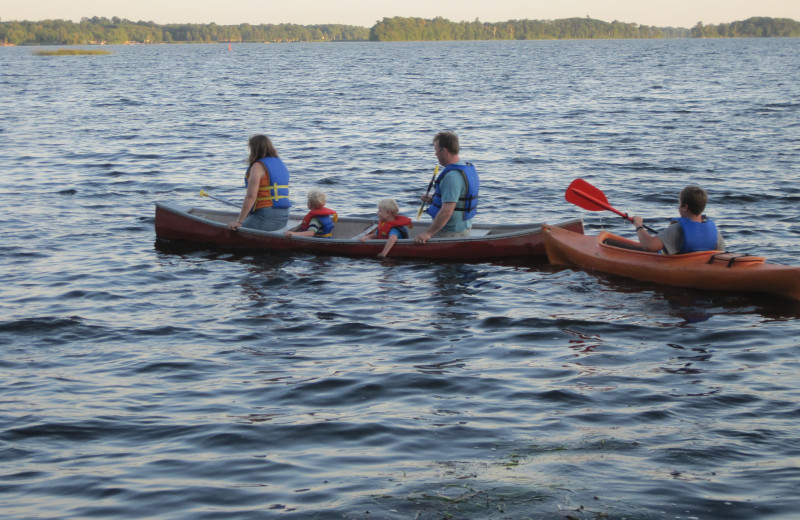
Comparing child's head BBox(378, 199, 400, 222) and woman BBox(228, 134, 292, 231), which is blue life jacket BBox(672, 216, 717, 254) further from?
woman BBox(228, 134, 292, 231)

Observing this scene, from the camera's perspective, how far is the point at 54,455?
18.4 ft

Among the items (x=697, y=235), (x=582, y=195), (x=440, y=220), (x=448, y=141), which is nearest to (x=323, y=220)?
(x=440, y=220)

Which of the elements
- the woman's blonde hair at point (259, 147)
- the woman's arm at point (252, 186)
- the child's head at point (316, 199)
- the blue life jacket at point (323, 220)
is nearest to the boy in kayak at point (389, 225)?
the blue life jacket at point (323, 220)

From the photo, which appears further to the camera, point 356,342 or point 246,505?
point 356,342

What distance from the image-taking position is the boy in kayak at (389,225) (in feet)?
35.7

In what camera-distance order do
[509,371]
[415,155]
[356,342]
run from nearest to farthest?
[509,371] < [356,342] < [415,155]

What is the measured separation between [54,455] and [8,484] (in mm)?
445

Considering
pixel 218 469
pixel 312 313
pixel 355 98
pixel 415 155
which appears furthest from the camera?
pixel 355 98

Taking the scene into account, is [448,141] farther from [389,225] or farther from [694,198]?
[694,198]

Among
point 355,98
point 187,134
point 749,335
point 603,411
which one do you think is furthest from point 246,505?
point 355,98

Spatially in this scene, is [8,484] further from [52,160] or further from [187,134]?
[187,134]

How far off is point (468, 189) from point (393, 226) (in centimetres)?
110

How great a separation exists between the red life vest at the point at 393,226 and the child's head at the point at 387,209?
6cm

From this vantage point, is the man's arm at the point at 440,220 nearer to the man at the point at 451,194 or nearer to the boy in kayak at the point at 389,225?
the man at the point at 451,194
